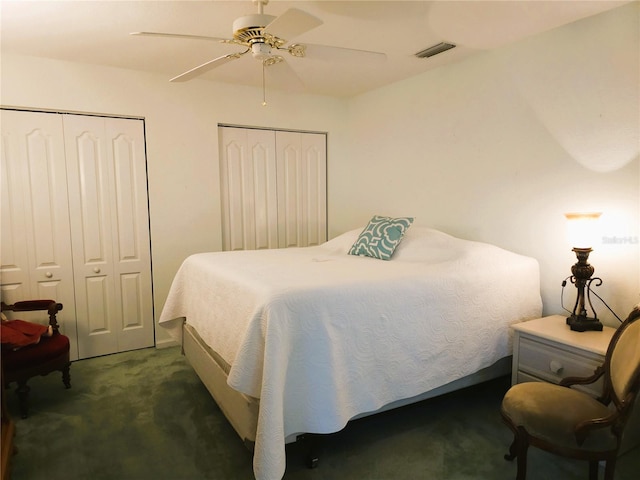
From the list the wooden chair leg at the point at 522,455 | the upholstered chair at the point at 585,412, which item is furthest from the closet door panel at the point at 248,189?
the wooden chair leg at the point at 522,455

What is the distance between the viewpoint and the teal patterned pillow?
2959mm

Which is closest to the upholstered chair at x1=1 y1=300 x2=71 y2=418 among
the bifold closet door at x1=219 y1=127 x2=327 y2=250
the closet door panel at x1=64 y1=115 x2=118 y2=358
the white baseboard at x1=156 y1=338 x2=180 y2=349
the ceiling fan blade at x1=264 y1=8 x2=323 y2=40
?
the closet door panel at x1=64 y1=115 x2=118 y2=358

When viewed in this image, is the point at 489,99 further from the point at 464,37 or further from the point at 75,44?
the point at 75,44

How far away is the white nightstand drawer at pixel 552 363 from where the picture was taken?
6.80 feet

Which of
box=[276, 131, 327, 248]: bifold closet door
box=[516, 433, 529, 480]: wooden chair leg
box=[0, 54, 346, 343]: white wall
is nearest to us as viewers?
box=[516, 433, 529, 480]: wooden chair leg

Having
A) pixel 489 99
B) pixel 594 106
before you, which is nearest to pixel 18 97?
pixel 489 99

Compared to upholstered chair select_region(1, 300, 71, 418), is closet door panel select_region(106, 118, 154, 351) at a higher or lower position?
higher

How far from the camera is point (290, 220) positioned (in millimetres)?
4227

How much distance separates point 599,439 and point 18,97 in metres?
3.96

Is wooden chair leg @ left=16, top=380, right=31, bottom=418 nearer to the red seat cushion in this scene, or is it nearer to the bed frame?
the red seat cushion

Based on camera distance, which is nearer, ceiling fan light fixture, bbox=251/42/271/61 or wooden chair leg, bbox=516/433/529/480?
wooden chair leg, bbox=516/433/529/480

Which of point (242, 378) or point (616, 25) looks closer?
point (242, 378)

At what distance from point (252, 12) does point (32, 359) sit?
2390mm

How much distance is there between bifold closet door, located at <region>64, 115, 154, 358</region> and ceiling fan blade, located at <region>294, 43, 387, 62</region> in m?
1.98
